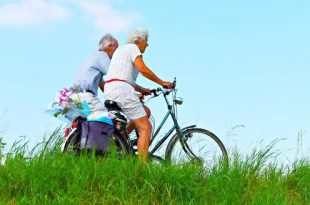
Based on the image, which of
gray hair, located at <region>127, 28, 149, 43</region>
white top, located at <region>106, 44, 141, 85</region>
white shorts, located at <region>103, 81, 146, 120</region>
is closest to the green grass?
white shorts, located at <region>103, 81, 146, 120</region>

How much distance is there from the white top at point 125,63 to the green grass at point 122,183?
1248 mm

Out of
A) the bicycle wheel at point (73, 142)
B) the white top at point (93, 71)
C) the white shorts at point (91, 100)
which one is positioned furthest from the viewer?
the white top at point (93, 71)

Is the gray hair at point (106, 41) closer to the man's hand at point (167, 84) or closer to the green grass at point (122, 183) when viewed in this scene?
the man's hand at point (167, 84)

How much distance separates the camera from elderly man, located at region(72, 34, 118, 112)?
1140cm

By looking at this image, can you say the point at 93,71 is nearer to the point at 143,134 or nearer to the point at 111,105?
the point at 111,105

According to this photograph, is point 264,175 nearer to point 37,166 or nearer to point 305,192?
Result: point 305,192

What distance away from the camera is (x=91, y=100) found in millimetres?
11391

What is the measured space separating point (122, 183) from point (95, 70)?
281 cm

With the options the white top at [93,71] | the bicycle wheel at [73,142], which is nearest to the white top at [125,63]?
the white top at [93,71]

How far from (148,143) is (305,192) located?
7.78 feet

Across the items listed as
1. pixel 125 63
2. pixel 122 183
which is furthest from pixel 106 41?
pixel 122 183

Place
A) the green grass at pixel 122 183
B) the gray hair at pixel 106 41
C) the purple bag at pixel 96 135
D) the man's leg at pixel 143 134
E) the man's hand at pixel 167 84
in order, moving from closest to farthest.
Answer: the green grass at pixel 122 183 → the purple bag at pixel 96 135 → the man's leg at pixel 143 134 → the man's hand at pixel 167 84 → the gray hair at pixel 106 41

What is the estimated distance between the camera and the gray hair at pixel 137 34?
10.7 metres

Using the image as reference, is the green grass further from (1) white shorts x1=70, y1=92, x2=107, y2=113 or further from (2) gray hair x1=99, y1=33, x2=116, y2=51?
(2) gray hair x1=99, y1=33, x2=116, y2=51
